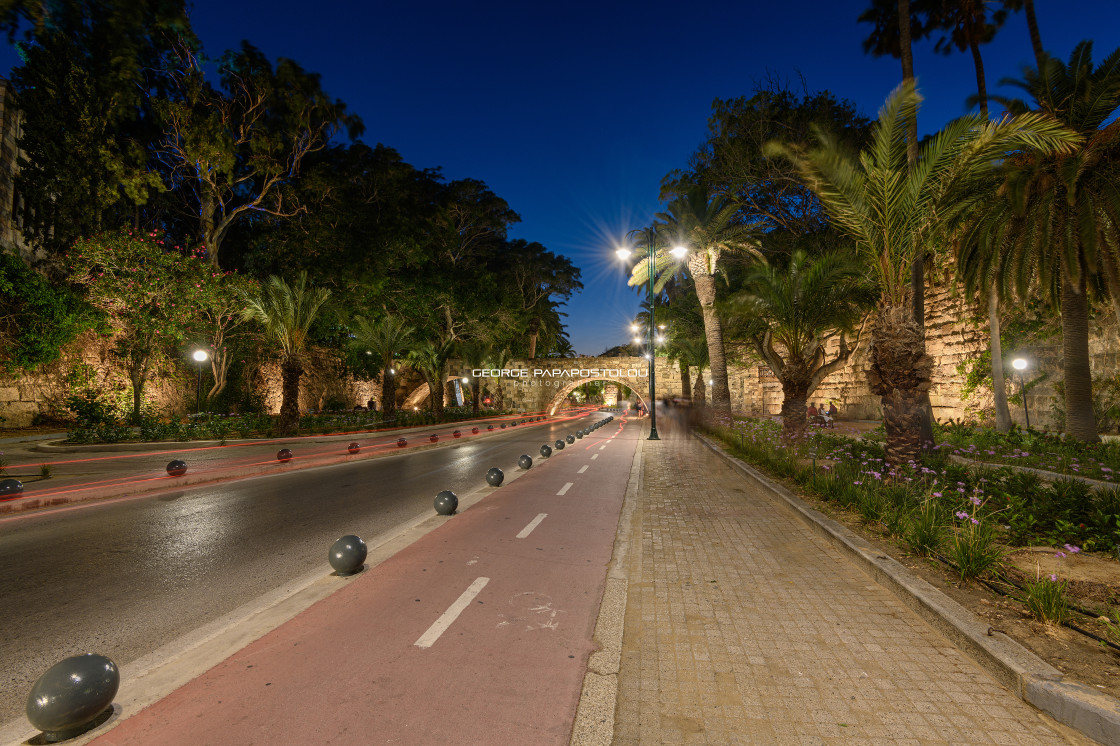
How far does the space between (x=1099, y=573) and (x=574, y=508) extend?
617 centimetres

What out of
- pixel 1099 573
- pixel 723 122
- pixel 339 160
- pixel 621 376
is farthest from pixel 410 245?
pixel 1099 573

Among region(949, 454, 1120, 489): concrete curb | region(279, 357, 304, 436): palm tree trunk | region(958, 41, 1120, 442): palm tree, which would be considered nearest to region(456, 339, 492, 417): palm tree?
region(279, 357, 304, 436): palm tree trunk

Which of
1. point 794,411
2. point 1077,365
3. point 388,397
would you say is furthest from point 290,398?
point 1077,365

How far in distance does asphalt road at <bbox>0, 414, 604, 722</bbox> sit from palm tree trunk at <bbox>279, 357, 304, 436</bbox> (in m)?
10.5

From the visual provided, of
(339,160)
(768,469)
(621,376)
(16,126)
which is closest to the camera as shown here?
(768,469)

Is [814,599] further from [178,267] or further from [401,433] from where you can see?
[178,267]

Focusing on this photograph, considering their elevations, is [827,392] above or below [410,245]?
below

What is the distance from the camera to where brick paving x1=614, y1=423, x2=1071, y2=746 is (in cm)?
259

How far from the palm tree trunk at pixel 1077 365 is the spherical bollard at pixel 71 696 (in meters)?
16.8

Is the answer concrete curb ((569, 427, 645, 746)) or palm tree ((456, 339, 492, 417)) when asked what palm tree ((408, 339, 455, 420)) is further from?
concrete curb ((569, 427, 645, 746))

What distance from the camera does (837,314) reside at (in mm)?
14492

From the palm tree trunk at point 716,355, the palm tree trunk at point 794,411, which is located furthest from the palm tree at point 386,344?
the palm tree trunk at point 794,411

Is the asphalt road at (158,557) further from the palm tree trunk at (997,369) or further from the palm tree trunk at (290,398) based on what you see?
the palm tree trunk at (997,369)

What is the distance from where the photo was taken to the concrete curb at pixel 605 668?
258 centimetres
